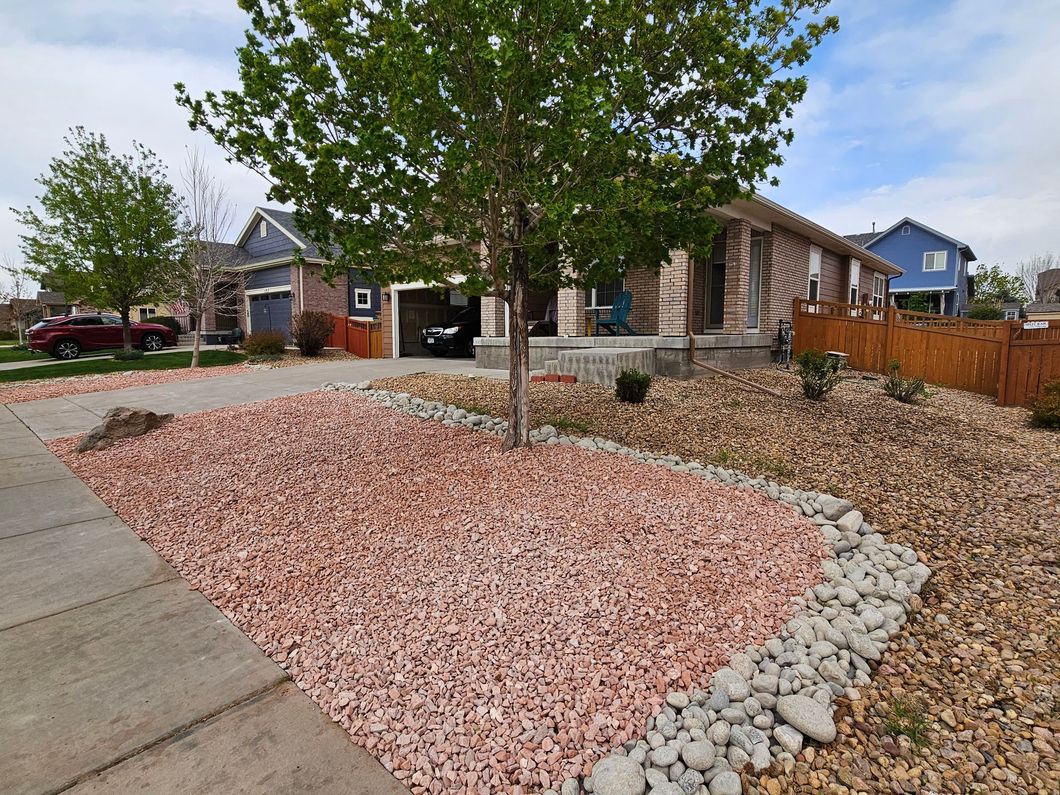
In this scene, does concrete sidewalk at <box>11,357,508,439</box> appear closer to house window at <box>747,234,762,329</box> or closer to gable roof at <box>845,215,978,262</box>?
house window at <box>747,234,762,329</box>

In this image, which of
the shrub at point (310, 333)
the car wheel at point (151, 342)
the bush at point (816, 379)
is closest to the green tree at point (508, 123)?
the bush at point (816, 379)

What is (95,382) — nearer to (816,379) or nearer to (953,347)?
(816,379)

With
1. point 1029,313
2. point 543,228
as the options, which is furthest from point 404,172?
point 1029,313

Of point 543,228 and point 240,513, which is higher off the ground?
point 543,228

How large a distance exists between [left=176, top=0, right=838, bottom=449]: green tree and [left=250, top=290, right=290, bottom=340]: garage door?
18.7 m

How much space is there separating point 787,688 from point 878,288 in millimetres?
25926

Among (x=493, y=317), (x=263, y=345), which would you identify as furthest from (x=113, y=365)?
(x=493, y=317)

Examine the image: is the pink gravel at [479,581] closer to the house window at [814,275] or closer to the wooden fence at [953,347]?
the wooden fence at [953,347]

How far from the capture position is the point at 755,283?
12.8m

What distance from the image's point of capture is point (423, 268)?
172 inches

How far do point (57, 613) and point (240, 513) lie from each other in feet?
4.24

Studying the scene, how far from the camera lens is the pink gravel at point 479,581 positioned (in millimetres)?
2023

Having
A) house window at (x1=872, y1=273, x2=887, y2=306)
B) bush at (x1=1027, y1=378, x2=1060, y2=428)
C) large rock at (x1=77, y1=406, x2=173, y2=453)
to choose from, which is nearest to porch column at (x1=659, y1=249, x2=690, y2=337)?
bush at (x1=1027, y1=378, x2=1060, y2=428)

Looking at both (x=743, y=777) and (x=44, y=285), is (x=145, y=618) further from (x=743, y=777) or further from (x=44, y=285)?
(x=44, y=285)
